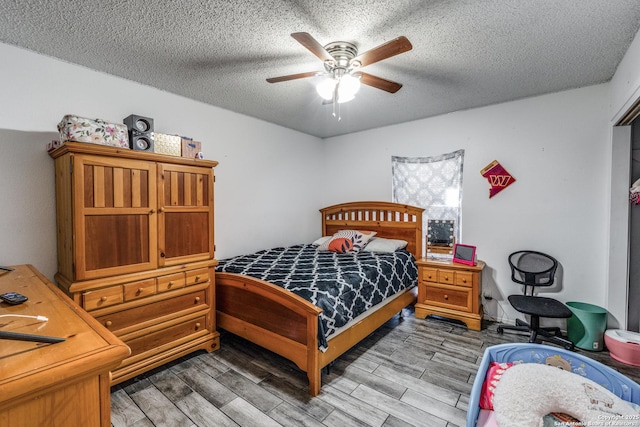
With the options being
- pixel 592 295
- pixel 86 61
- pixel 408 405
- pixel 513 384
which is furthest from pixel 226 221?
pixel 592 295

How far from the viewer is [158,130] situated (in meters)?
2.89

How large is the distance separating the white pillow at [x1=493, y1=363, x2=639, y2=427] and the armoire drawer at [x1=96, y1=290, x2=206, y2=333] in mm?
2233

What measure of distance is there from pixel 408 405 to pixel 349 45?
97.7 inches

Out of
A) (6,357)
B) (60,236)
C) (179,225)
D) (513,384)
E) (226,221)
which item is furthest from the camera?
(226,221)

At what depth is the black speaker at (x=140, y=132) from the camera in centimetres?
220

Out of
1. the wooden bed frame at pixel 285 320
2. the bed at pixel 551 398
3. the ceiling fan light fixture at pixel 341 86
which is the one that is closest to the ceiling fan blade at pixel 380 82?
the ceiling fan light fixture at pixel 341 86

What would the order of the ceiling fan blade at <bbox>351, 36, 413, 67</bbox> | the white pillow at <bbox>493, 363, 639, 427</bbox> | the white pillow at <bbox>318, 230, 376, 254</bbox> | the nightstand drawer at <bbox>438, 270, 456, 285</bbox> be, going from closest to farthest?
the white pillow at <bbox>493, 363, 639, 427</bbox> → the ceiling fan blade at <bbox>351, 36, 413, 67</bbox> → the nightstand drawer at <bbox>438, 270, 456, 285</bbox> → the white pillow at <bbox>318, 230, 376, 254</bbox>

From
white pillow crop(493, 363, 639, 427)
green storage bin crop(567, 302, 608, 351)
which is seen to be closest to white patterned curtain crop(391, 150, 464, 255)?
green storage bin crop(567, 302, 608, 351)

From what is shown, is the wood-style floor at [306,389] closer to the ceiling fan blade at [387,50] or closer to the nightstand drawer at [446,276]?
the nightstand drawer at [446,276]

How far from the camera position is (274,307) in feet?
7.55

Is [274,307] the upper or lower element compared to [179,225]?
lower

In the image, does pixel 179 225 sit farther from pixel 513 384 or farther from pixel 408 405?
pixel 513 384

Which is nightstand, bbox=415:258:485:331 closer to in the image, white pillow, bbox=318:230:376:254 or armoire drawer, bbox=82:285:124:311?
white pillow, bbox=318:230:376:254

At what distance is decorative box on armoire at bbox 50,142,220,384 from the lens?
6.39ft
